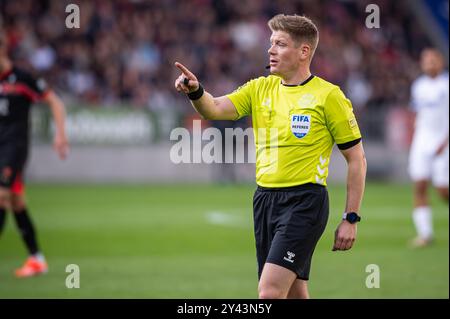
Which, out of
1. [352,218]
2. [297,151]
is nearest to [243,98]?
[297,151]

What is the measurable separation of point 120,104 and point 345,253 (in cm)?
1348

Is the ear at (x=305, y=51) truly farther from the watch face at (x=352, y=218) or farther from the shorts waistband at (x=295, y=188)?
the watch face at (x=352, y=218)

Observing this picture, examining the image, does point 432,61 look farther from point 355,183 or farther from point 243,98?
point 355,183

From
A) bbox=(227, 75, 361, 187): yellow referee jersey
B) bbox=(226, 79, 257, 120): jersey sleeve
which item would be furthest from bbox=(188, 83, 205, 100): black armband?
bbox=(227, 75, 361, 187): yellow referee jersey

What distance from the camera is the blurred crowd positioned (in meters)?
25.6

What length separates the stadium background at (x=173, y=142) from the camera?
12.2 meters

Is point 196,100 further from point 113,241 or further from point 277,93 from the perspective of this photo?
point 113,241

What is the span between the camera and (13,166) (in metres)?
11.0

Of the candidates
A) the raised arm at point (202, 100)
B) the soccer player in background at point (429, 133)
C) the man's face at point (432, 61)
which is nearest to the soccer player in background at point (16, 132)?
the raised arm at point (202, 100)

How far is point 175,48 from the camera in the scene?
27.2 meters

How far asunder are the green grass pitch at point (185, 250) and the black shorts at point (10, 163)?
1.11m

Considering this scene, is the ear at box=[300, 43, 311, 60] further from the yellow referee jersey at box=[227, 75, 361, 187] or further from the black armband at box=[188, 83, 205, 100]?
the black armband at box=[188, 83, 205, 100]

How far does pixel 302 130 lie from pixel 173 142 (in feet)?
60.5

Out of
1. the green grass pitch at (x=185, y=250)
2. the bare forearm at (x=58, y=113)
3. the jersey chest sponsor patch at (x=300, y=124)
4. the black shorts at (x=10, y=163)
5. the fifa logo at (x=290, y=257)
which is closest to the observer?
the fifa logo at (x=290, y=257)
